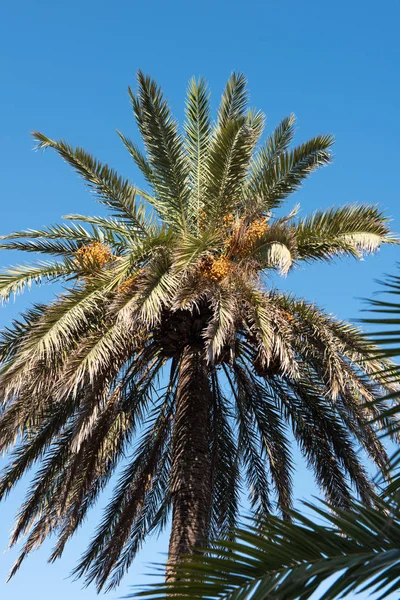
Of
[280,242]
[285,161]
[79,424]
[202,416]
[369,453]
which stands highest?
[285,161]

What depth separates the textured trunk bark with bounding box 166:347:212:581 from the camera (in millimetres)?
9852

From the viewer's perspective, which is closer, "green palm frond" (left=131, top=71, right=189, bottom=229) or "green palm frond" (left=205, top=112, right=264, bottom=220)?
"green palm frond" (left=205, top=112, right=264, bottom=220)

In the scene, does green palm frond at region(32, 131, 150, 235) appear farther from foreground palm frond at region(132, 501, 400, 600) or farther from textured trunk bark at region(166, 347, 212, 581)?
foreground palm frond at region(132, 501, 400, 600)

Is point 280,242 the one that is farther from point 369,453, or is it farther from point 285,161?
point 369,453

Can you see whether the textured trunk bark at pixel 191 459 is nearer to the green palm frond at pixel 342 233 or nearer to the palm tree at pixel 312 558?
the green palm frond at pixel 342 233

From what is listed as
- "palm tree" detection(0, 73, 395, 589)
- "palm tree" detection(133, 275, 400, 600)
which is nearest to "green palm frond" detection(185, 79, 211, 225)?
"palm tree" detection(0, 73, 395, 589)

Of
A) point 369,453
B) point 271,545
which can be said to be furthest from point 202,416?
point 271,545

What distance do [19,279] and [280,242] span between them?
3596mm

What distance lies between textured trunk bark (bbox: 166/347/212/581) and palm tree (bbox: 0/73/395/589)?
3 centimetres

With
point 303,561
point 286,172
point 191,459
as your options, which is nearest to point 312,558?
point 303,561

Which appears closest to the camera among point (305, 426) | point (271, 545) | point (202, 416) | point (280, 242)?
point (271, 545)

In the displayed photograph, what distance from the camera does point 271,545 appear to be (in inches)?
136

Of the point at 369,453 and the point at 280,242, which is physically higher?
the point at 280,242

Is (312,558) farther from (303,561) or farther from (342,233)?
(342,233)
